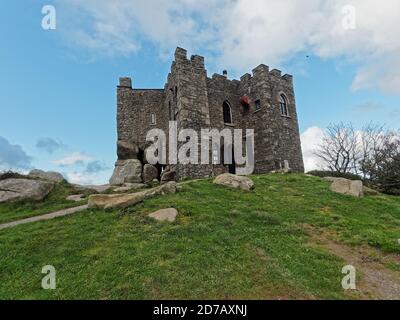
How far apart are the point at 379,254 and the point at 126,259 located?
26.6 ft

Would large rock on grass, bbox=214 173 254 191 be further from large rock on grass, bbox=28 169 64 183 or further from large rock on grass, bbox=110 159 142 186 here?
large rock on grass, bbox=28 169 64 183

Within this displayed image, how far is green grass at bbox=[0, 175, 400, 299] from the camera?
7.33m

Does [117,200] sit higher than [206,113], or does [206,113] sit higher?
[206,113]

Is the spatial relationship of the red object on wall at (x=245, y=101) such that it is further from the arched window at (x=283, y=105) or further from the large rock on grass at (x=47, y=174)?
the large rock on grass at (x=47, y=174)

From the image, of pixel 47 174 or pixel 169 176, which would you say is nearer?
pixel 47 174

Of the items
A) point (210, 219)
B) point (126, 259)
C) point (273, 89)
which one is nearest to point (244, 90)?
point (273, 89)

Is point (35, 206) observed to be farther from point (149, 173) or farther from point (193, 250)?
point (193, 250)

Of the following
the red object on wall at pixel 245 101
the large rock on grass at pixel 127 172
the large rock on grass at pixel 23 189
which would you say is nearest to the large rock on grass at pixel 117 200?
the large rock on grass at pixel 23 189

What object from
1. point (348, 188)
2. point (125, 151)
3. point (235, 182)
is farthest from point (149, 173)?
point (348, 188)

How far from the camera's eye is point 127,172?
86.5 feet

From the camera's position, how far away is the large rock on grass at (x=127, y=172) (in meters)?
26.1

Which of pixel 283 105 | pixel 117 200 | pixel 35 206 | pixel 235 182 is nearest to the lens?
pixel 117 200

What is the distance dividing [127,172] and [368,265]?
66.4 feet

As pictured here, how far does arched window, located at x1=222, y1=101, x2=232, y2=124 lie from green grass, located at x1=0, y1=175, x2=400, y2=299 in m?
14.5
